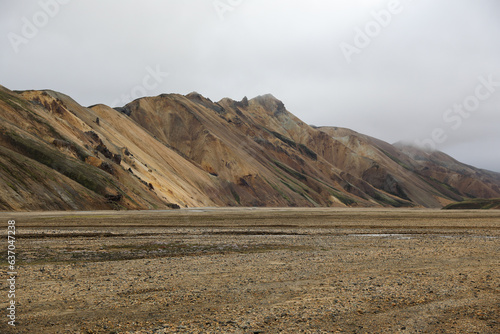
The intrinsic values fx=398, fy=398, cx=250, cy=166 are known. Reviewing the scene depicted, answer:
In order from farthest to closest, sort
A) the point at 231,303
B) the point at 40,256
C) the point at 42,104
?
1. the point at 42,104
2. the point at 40,256
3. the point at 231,303

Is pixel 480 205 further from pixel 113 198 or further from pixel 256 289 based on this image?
pixel 256 289

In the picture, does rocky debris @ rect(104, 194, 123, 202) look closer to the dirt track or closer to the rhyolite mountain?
the rhyolite mountain

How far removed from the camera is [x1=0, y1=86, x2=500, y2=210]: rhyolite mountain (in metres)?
55.6

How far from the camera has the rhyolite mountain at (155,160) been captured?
182ft

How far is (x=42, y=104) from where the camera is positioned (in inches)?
3125

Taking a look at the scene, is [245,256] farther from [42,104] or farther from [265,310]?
[42,104]

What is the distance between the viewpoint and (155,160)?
10088 cm

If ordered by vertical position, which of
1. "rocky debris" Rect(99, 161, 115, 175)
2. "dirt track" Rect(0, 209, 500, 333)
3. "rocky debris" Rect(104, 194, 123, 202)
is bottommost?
"rocky debris" Rect(104, 194, 123, 202)

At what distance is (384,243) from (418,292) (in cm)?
1220

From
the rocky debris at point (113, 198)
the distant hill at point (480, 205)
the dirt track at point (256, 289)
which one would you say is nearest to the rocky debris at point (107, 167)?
the rocky debris at point (113, 198)

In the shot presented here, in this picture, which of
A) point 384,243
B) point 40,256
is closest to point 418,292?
point 384,243

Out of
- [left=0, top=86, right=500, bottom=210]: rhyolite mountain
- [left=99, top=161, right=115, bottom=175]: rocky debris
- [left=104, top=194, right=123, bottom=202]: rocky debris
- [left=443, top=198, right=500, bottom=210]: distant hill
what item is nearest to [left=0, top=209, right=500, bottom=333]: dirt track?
[left=0, top=86, right=500, bottom=210]: rhyolite mountain

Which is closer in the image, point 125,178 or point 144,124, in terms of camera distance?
point 125,178

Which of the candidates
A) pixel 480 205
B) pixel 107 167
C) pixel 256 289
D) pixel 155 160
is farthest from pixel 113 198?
pixel 480 205
